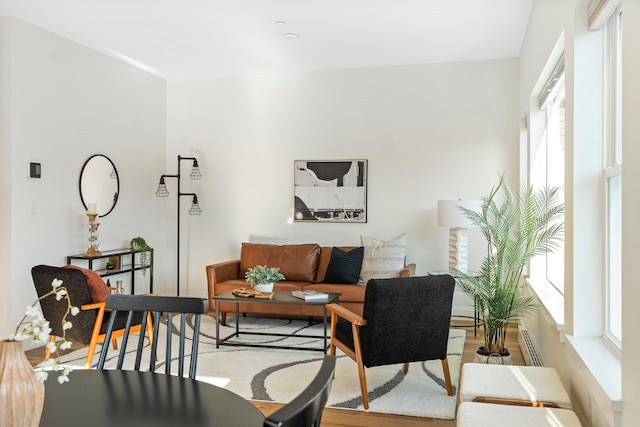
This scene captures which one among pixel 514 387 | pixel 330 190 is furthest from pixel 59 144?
pixel 514 387

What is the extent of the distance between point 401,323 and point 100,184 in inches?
149

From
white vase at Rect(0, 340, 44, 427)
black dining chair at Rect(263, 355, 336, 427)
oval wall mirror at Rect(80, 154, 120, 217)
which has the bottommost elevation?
white vase at Rect(0, 340, 44, 427)

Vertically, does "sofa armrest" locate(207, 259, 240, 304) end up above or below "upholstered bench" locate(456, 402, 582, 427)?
above

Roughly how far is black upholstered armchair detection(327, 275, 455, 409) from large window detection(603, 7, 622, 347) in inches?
44.6

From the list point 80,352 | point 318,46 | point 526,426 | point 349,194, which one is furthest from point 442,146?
point 526,426

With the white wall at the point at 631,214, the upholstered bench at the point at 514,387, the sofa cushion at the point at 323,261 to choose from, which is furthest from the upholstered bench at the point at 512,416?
the sofa cushion at the point at 323,261

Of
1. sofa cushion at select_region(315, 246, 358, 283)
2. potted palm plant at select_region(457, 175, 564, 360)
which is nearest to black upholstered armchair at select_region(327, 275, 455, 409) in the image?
potted palm plant at select_region(457, 175, 564, 360)

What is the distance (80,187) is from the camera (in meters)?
5.68

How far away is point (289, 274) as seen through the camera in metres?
6.32

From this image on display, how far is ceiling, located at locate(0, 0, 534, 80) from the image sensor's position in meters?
4.60

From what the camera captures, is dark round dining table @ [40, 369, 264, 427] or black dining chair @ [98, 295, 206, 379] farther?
black dining chair @ [98, 295, 206, 379]

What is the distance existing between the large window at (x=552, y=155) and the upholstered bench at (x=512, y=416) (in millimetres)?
1677

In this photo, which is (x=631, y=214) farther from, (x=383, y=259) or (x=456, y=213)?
(x=383, y=259)

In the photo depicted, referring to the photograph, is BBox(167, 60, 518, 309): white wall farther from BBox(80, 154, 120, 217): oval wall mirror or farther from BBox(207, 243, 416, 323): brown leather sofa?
BBox(80, 154, 120, 217): oval wall mirror
